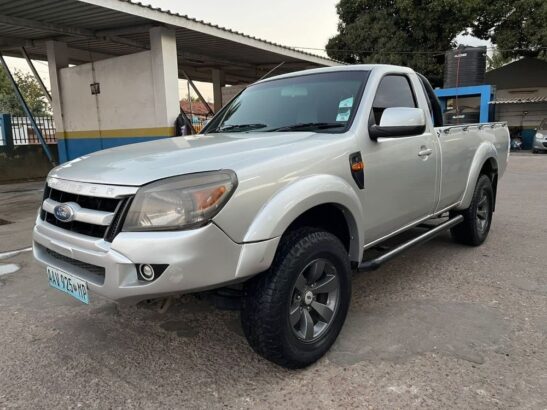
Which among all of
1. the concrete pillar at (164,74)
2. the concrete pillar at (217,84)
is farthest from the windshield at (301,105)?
the concrete pillar at (217,84)

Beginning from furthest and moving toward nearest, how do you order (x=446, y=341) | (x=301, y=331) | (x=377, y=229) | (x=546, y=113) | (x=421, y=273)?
(x=546, y=113) → (x=421, y=273) → (x=377, y=229) → (x=446, y=341) → (x=301, y=331)

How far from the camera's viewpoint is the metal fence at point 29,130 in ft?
42.3

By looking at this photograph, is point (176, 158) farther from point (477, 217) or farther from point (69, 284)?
point (477, 217)

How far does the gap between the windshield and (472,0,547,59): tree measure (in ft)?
68.1

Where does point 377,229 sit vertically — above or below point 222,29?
below

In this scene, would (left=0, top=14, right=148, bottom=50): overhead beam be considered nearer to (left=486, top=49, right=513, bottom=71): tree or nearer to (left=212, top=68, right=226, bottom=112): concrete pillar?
(left=212, top=68, right=226, bottom=112): concrete pillar

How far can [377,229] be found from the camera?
10.6 ft

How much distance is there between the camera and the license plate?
2424mm

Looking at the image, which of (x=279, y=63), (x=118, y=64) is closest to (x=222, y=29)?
(x=118, y=64)

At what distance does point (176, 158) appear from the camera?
2455 mm

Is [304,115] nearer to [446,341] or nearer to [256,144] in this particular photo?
[256,144]

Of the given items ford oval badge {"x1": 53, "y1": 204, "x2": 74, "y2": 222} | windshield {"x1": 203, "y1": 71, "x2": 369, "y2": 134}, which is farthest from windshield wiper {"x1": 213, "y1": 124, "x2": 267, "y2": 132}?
ford oval badge {"x1": 53, "y1": 204, "x2": 74, "y2": 222}

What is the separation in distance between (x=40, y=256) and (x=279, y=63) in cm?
1340

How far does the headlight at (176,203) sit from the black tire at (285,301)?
50 centimetres
